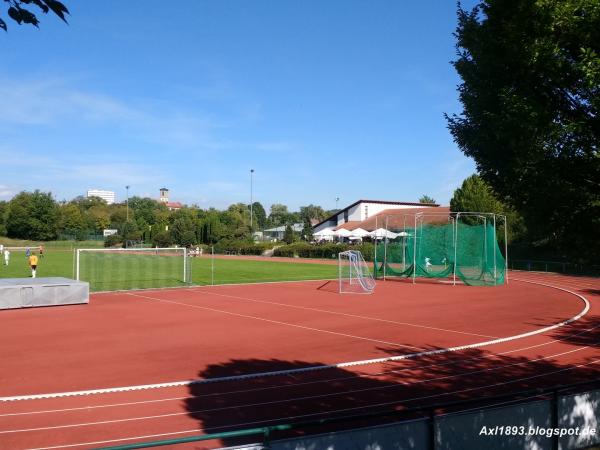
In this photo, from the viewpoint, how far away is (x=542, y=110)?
23.5 feet

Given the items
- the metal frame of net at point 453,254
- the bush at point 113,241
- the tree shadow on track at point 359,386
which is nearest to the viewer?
the tree shadow on track at point 359,386

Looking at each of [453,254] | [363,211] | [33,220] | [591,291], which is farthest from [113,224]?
[591,291]

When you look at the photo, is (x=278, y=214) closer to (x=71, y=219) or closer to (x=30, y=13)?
(x=71, y=219)

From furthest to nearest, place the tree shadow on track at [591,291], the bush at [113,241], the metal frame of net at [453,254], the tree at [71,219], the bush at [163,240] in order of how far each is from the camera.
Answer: the tree at [71,219]
the bush at [113,241]
the bush at [163,240]
the metal frame of net at [453,254]
the tree shadow on track at [591,291]

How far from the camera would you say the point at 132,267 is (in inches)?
1532

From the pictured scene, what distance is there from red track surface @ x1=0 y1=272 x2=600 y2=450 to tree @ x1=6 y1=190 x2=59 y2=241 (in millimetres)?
88493

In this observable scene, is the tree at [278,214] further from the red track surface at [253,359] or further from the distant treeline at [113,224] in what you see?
the red track surface at [253,359]

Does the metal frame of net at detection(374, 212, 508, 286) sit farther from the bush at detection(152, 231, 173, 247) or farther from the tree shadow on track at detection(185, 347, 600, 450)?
the bush at detection(152, 231, 173, 247)

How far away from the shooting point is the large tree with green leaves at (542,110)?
271 inches

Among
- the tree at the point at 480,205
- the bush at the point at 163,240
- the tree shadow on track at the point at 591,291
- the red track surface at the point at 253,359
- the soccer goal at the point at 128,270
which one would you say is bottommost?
the red track surface at the point at 253,359

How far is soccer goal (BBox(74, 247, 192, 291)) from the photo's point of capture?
3158cm

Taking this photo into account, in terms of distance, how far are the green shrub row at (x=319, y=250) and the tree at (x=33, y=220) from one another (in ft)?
179

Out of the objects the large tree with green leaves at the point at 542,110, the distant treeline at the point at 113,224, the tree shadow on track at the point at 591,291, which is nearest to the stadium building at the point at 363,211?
the distant treeline at the point at 113,224

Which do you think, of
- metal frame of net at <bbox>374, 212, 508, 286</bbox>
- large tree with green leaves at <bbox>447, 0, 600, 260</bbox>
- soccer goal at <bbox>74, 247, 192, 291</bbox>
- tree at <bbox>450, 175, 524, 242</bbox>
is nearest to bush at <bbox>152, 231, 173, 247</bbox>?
soccer goal at <bbox>74, 247, 192, 291</bbox>
